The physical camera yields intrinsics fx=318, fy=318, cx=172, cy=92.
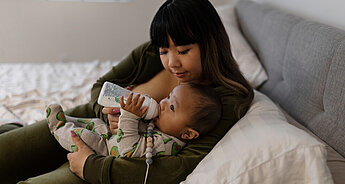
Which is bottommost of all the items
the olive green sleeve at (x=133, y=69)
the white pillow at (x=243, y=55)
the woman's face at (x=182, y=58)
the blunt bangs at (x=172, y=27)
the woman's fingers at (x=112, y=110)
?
the white pillow at (x=243, y=55)

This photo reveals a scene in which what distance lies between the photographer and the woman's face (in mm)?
1205

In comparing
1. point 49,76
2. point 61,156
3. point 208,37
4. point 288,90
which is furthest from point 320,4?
point 49,76

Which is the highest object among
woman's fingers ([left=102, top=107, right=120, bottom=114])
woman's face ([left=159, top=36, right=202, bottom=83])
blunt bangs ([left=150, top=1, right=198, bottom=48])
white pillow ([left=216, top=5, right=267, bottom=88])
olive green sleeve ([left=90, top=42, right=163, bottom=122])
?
blunt bangs ([left=150, top=1, right=198, bottom=48])

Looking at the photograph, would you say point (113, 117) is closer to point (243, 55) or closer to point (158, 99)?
point (158, 99)

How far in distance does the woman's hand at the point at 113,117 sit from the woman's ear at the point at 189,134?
0.94 feet

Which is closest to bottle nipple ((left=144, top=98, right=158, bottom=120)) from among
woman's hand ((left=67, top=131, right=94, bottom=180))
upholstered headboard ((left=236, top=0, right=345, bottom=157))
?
woman's hand ((left=67, top=131, right=94, bottom=180))

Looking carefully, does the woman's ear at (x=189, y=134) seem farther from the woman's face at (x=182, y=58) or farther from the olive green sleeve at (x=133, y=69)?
the olive green sleeve at (x=133, y=69)

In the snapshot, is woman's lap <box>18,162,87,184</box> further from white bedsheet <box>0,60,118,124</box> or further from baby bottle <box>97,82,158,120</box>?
white bedsheet <box>0,60,118,124</box>

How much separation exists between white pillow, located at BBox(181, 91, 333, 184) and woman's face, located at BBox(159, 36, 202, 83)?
35 cm

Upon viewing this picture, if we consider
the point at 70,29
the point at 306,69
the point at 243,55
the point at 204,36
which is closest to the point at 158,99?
the point at 204,36

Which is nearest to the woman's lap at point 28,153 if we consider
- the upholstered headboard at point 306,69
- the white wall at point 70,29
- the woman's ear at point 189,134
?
the woman's ear at point 189,134

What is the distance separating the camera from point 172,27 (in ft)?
3.80

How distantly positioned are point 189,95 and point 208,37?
0.80ft

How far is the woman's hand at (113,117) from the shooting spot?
1261mm
